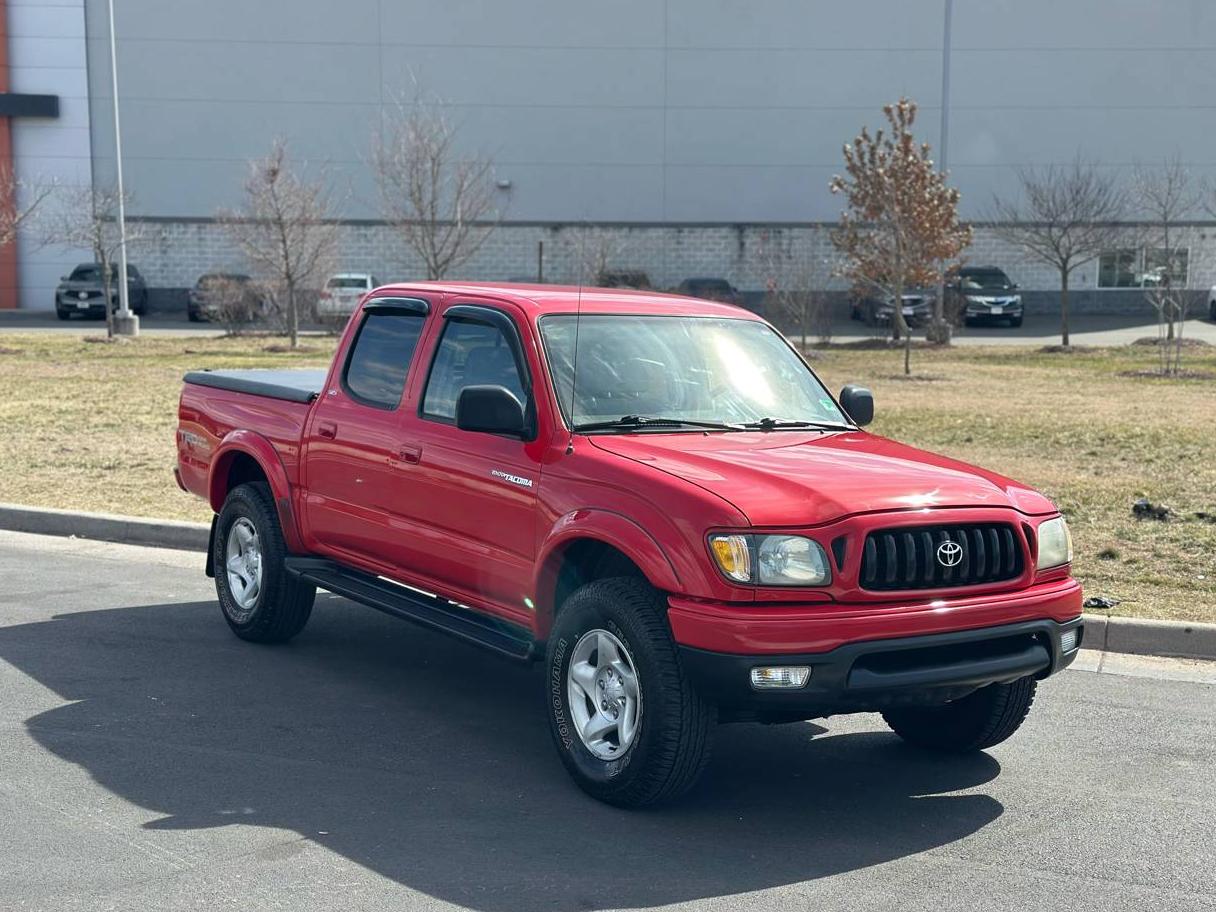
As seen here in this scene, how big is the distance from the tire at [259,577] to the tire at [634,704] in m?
2.46

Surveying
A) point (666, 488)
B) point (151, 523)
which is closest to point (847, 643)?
point (666, 488)

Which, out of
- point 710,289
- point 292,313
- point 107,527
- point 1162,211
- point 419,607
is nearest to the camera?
point 419,607

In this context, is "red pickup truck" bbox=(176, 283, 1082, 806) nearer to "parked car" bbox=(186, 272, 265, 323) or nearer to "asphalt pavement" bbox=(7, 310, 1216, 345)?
"parked car" bbox=(186, 272, 265, 323)

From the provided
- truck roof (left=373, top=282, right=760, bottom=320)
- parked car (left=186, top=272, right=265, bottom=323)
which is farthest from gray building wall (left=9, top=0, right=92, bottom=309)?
truck roof (left=373, top=282, right=760, bottom=320)

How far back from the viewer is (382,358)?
6.98 metres

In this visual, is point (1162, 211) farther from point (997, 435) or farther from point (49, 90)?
point (49, 90)

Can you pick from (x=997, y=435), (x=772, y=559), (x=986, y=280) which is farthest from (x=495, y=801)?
(x=986, y=280)

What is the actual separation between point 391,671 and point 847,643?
3090 mm

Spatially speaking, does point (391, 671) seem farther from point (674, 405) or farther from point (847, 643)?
point (847, 643)

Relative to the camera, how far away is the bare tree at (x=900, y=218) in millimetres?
30156

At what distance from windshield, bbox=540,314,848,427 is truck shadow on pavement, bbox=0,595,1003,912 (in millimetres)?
1441

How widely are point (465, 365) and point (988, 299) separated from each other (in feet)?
A: 128

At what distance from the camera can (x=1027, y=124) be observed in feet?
156

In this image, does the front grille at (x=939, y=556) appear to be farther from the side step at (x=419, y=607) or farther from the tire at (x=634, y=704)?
the side step at (x=419, y=607)
